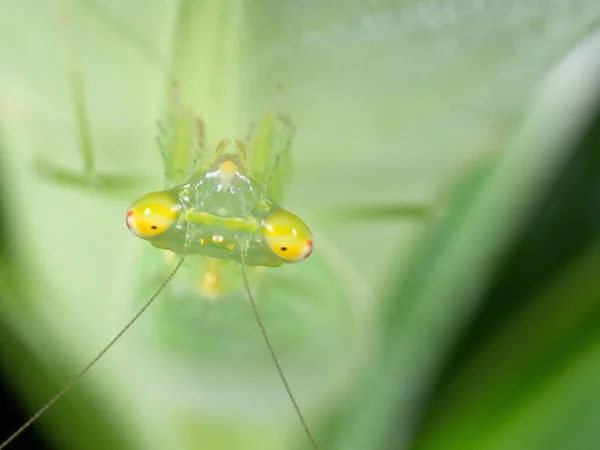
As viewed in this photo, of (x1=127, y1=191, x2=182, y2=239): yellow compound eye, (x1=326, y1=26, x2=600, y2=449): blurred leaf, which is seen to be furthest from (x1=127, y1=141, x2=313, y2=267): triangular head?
(x1=326, y1=26, x2=600, y2=449): blurred leaf

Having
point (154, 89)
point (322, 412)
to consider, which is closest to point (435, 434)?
point (322, 412)

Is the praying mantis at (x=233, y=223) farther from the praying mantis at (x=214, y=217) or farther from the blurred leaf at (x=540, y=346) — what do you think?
the blurred leaf at (x=540, y=346)

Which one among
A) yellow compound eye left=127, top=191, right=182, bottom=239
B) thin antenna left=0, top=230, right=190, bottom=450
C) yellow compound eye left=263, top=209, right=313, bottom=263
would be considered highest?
yellow compound eye left=263, top=209, right=313, bottom=263

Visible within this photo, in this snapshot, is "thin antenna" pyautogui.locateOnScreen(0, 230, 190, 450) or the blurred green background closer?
"thin antenna" pyautogui.locateOnScreen(0, 230, 190, 450)

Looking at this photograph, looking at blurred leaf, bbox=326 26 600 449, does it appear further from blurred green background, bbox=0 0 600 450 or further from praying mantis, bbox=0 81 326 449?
praying mantis, bbox=0 81 326 449

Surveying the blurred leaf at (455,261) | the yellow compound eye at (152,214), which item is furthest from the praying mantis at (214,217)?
the blurred leaf at (455,261)

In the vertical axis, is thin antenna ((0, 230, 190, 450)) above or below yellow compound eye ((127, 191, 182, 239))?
below

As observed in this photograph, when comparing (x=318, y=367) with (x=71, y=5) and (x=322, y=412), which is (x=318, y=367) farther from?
(x=71, y=5)
